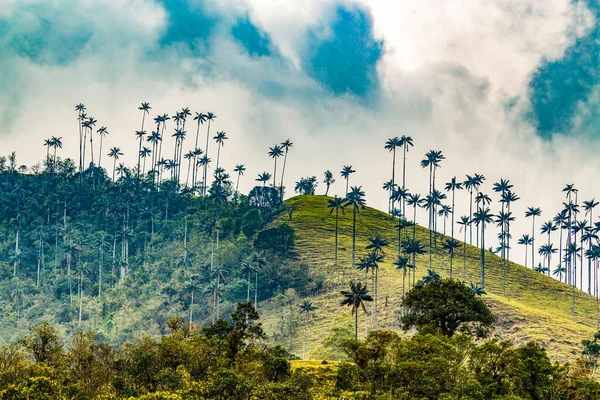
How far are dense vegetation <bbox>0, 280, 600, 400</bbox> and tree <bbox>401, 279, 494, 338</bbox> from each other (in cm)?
1741

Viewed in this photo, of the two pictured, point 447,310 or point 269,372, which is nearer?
point 269,372

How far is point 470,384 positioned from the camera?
7288 centimetres

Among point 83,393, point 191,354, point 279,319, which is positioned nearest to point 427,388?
point 191,354

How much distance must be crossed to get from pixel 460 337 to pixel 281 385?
24.2 metres

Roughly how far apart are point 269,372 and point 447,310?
111 ft

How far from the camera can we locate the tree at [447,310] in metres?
109

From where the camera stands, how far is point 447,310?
109188 millimetres

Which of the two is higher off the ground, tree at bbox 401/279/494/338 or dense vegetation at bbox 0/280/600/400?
tree at bbox 401/279/494/338

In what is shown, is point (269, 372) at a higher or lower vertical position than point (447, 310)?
lower

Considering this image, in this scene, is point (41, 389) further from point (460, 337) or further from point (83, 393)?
point (460, 337)

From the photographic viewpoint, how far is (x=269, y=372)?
86.2m

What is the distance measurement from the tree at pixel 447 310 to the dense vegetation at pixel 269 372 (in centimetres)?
1741

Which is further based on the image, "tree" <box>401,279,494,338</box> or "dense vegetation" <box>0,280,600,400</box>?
"tree" <box>401,279,494,338</box>

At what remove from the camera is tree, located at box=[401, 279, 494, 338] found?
109375 mm
